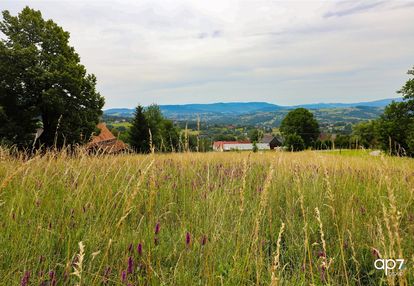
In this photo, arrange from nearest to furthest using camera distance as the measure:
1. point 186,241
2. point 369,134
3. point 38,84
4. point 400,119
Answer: point 186,241 → point 38,84 → point 400,119 → point 369,134

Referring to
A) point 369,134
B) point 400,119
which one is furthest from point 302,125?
point 400,119

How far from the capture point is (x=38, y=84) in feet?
72.5

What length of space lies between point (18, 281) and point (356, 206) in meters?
3.26

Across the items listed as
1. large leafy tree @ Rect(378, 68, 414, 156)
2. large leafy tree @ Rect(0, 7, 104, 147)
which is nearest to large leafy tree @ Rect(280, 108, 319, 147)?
large leafy tree @ Rect(378, 68, 414, 156)

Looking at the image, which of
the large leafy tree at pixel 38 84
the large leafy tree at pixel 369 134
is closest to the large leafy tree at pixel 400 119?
the large leafy tree at pixel 369 134

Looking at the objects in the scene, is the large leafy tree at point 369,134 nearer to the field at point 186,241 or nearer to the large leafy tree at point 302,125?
the large leafy tree at point 302,125

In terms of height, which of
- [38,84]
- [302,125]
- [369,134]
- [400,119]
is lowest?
[369,134]

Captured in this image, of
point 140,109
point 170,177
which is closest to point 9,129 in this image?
point 140,109

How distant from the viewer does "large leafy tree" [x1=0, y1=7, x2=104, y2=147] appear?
21.0 m

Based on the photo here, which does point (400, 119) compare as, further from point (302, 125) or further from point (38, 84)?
point (38, 84)

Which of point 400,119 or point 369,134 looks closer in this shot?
point 400,119

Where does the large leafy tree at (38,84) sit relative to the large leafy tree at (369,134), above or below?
above

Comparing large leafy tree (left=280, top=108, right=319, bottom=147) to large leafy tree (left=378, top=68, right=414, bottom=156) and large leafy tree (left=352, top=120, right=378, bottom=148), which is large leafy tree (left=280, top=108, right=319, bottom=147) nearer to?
large leafy tree (left=352, top=120, right=378, bottom=148)

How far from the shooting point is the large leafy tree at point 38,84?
2098 centimetres
